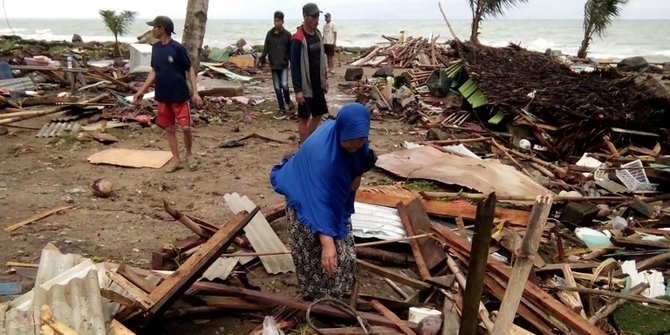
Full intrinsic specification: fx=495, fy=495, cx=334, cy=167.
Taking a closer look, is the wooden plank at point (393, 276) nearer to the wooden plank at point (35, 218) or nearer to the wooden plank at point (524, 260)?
the wooden plank at point (524, 260)

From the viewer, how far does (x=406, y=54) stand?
66.8ft

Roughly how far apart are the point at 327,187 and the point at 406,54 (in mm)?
18123

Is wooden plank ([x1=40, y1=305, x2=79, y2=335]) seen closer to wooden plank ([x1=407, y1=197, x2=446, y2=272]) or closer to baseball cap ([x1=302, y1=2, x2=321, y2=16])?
wooden plank ([x1=407, y1=197, x2=446, y2=272])

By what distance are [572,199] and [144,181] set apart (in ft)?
17.4

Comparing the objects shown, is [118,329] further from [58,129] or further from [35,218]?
[58,129]

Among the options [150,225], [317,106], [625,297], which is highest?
[317,106]

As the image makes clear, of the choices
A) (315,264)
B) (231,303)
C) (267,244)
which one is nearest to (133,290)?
(231,303)

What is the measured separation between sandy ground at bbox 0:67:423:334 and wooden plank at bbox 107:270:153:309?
551mm

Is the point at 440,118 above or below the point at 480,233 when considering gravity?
below

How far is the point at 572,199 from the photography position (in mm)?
5840

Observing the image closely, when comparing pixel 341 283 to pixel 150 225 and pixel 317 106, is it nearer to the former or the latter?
pixel 150 225

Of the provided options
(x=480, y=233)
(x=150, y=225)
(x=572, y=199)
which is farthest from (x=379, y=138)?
(x=480, y=233)

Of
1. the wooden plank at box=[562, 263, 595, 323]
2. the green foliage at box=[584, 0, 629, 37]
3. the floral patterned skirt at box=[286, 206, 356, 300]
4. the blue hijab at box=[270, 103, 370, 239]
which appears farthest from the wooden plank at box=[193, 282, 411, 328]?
the green foliage at box=[584, 0, 629, 37]

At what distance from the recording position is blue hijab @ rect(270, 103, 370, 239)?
118 inches
